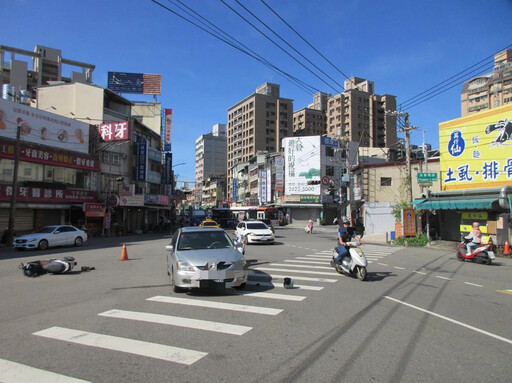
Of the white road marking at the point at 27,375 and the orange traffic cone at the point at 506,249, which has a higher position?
the white road marking at the point at 27,375

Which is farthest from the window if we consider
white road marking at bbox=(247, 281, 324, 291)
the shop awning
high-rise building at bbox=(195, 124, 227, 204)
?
high-rise building at bbox=(195, 124, 227, 204)

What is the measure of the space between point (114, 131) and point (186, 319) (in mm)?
32954

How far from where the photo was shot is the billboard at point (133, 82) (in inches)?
2229

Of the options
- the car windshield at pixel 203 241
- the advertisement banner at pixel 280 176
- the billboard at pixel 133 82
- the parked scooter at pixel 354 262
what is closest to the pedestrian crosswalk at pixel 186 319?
the parked scooter at pixel 354 262

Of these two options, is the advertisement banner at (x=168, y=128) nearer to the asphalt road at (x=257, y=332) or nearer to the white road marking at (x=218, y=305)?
the asphalt road at (x=257, y=332)

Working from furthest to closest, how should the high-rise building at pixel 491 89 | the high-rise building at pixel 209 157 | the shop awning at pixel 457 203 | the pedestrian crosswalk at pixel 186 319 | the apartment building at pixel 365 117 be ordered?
the high-rise building at pixel 209 157
the apartment building at pixel 365 117
the high-rise building at pixel 491 89
the shop awning at pixel 457 203
the pedestrian crosswalk at pixel 186 319

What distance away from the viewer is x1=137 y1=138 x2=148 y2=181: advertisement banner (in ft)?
136

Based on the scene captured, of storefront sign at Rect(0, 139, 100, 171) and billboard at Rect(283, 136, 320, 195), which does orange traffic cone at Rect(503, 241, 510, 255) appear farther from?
billboard at Rect(283, 136, 320, 195)

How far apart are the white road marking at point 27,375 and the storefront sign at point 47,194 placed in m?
26.0

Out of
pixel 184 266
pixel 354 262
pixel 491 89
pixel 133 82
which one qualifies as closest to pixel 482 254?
pixel 354 262

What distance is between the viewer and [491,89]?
314ft

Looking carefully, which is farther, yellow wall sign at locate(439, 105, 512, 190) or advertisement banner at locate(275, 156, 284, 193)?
advertisement banner at locate(275, 156, 284, 193)

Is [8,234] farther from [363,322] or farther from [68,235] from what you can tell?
[363,322]

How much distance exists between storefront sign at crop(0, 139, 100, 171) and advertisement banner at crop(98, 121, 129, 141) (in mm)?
2610
